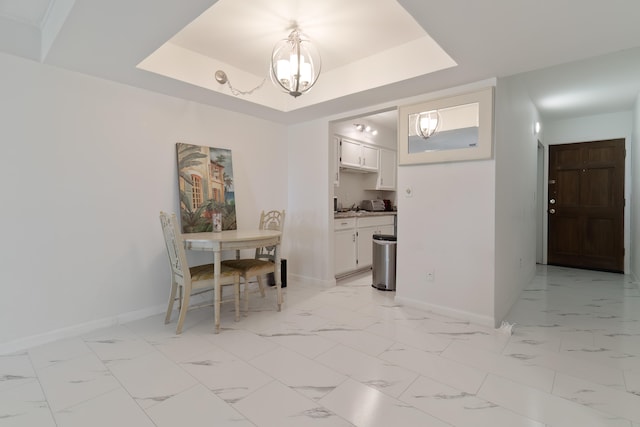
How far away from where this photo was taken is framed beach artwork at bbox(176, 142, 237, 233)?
3191mm

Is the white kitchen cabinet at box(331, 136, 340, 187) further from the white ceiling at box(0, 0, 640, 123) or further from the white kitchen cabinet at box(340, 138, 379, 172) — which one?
the white ceiling at box(0, 0, 640, 123)

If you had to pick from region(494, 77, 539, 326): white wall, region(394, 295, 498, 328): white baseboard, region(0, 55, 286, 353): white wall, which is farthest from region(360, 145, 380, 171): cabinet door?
region(0, 55, 286, 353): white wall

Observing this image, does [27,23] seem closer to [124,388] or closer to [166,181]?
[166,181]

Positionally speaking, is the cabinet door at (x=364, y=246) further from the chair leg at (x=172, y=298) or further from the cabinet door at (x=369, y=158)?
the chair leg at (x=172, y=298)

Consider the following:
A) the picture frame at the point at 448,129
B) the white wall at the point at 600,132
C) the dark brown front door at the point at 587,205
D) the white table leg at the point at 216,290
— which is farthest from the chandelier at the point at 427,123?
the dark brown front door at the point at 587,205

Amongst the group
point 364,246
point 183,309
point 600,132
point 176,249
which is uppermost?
point 600,132

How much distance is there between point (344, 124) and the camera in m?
4.77

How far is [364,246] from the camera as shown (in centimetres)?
486

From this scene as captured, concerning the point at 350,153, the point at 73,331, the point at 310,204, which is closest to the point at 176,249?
the point at 73,331

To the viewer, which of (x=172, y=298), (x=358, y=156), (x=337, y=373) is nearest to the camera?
(x=337, y=373)

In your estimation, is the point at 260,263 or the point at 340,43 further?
the point at 260,263

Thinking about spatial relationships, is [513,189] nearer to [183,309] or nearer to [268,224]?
[268,224]

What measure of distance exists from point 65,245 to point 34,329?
0.66 m

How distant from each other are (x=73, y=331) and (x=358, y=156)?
4.14 meters
